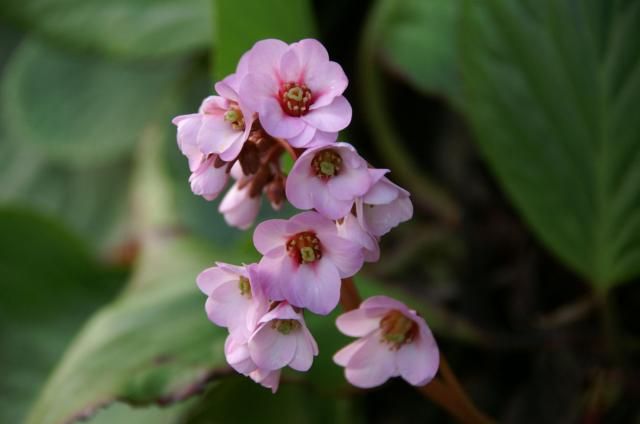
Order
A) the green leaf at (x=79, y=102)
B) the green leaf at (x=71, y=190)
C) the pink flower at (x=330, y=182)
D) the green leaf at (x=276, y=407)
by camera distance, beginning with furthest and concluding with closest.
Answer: the green leaf at (x=71, y=190), the green leaf at (x=79, y=102), the green leaf at (x=276, y=407), the pink flower at (x=330, y=182)

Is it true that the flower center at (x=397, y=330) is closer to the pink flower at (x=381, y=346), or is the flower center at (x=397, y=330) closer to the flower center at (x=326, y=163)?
the pink flower at (x=381, y=346)

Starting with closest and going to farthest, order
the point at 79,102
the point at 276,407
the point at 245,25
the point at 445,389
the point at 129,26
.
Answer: the point at 445,389 < the point at 245,25 < the point at 276,407 < the point at 129,26 < the point at 79,102

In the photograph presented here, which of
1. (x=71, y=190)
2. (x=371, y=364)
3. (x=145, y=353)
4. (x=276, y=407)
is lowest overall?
(x=71, y=190)

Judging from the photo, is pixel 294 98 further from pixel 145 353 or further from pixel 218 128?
pixel 145 353

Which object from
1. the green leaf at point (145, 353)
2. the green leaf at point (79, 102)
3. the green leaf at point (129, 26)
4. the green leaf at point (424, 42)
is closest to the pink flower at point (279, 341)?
the green leaf at point (145, 353)

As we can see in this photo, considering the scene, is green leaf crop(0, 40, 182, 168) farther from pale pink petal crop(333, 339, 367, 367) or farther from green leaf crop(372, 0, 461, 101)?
pale pink petal crop(333, 339, 367, 367)

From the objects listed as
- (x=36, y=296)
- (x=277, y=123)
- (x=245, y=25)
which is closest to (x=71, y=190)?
(x=36, y=296)

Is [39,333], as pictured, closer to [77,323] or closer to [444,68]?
[77,323]
